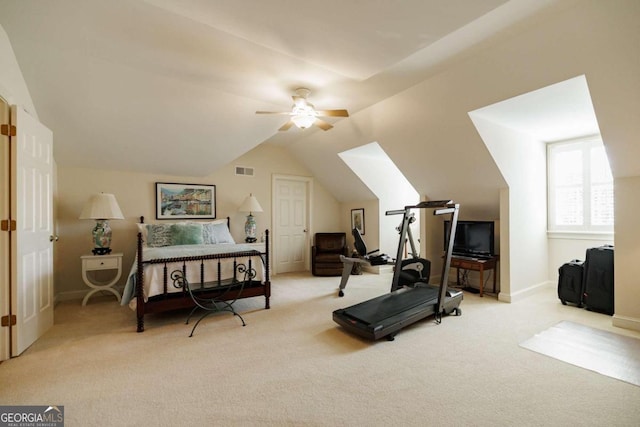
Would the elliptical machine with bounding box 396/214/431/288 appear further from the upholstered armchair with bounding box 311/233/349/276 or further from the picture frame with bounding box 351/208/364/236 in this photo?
the picture frame with bounding box 351/208/364/236

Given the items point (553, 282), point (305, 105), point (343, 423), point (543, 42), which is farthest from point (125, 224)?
point (553, 282)

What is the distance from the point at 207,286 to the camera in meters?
3.33

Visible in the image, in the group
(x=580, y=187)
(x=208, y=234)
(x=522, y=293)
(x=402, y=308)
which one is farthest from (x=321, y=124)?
(x=580, y=187)

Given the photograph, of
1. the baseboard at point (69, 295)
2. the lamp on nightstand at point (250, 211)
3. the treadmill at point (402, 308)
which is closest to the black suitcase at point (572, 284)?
the treadmill at point (402, 308)

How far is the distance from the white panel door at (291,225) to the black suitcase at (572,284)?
15.2 feet

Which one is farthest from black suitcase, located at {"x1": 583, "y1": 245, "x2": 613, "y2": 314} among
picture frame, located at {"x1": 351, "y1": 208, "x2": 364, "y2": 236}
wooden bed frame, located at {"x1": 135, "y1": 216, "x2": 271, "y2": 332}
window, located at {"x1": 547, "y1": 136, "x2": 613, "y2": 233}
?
wooden bed frame, located at {"x1": 135, "y1": 216, "x2": 271, "y2": 332}

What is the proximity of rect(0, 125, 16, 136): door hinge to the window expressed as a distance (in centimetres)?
678

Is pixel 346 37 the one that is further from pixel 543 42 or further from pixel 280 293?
pixel 280 293

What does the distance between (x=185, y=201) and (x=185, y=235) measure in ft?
3.39

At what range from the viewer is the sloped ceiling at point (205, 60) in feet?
6.41

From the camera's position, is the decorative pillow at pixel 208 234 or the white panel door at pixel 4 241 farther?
the decorative pillow at pixel 208 234

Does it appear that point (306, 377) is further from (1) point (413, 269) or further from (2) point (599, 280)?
(2) point (599, 280)

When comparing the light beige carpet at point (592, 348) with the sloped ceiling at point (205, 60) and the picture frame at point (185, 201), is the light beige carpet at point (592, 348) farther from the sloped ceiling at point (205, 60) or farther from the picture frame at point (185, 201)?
the picture frame at point (185, 201)

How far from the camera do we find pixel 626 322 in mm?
3045
